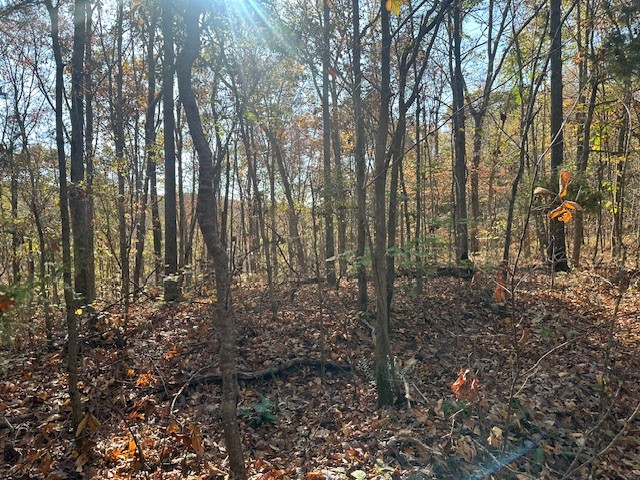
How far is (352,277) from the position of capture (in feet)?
36.4

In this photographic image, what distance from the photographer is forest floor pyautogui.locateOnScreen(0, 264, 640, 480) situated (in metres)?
3.86

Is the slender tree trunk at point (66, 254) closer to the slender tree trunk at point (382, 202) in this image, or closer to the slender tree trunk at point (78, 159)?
the slender tree trunk at point (78, 159)

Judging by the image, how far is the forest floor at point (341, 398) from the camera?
3861 mm

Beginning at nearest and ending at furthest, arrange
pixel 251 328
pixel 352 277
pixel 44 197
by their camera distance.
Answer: pixel 251 328, pixel 44 197, pixel 352 277

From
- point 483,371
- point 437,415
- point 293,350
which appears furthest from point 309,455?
point 483,371

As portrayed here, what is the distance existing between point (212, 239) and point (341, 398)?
129 inches

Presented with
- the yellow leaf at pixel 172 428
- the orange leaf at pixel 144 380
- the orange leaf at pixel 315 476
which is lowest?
the orange leaf at pixel 315 476

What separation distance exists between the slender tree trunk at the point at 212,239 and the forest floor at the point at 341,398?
0.53 meters

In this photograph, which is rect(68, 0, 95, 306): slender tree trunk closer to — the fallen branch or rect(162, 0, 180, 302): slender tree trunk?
the fallen branch

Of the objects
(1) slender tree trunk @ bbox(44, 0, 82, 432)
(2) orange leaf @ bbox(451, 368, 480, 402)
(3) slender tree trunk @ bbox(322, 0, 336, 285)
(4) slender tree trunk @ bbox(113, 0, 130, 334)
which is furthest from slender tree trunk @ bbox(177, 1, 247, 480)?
(4) slender tree trunk @ bbox(113, 0, 130, 334)

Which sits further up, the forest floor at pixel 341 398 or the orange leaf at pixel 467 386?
the orange leaf at pixel 467 386

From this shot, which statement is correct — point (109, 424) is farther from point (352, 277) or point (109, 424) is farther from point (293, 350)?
point (352, 277)

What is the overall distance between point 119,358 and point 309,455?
350 centimetres

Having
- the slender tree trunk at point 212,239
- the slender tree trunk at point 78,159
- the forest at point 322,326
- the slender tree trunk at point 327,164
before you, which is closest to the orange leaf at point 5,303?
the forest at point 322,326
